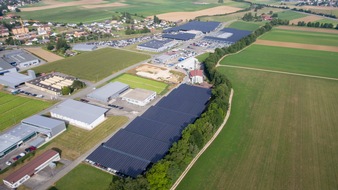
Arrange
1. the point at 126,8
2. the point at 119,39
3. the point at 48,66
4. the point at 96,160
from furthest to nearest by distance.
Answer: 1. the point at 126,8
2. the point at 119,39
3. the point at 48,66
4. the point at 96,160

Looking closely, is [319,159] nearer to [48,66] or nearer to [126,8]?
[48,66]

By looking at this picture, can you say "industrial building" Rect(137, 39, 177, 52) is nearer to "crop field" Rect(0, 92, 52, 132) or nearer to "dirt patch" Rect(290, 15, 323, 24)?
"crop field" Rect(0, 92, 52, 132)

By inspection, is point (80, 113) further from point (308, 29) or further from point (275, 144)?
point (308, 29)

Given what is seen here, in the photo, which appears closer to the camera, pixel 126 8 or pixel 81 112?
pixel 81 112

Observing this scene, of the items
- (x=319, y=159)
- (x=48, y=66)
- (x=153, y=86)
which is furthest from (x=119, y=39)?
(x=319, y=159)

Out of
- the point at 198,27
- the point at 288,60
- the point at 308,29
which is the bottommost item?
the point at 288,60

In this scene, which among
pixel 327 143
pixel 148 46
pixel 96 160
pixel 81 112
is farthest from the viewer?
pixel 148 46

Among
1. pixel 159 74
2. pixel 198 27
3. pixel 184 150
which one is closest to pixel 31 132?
pixel 184 150
